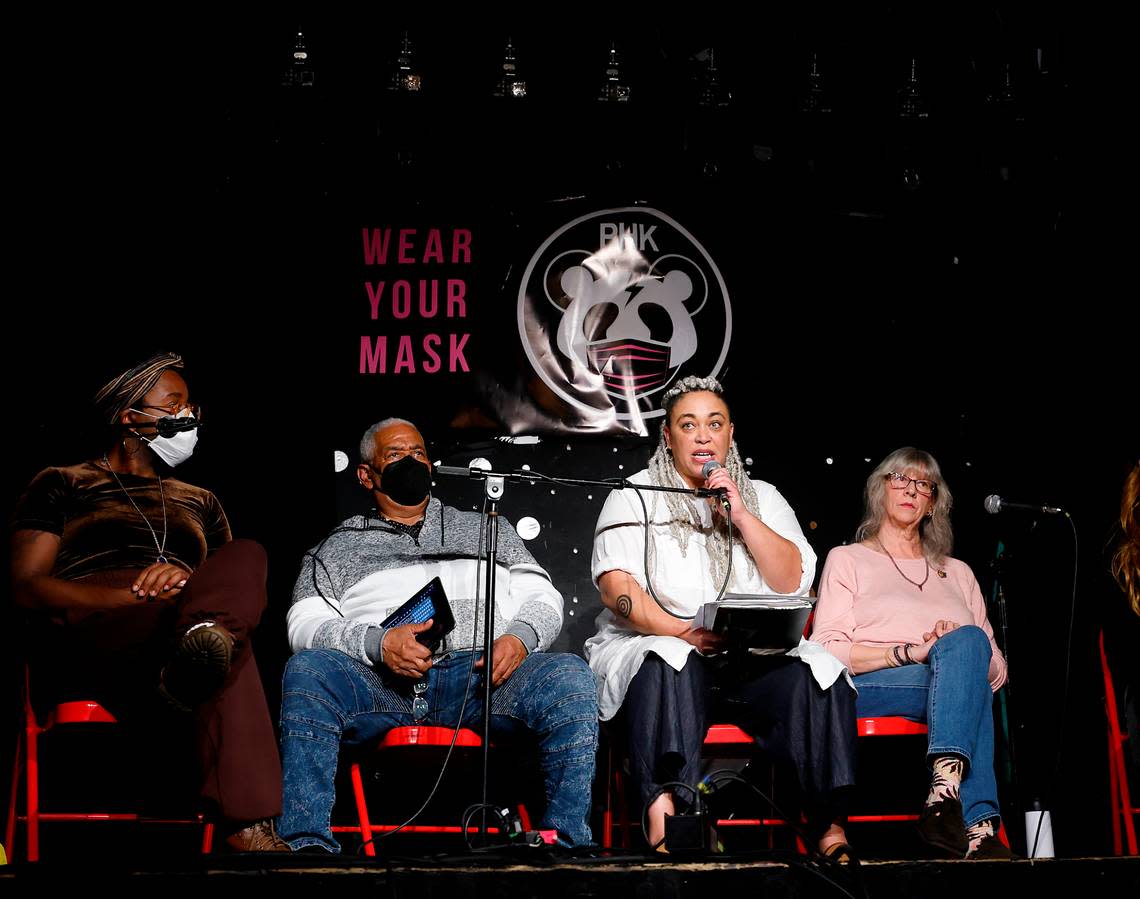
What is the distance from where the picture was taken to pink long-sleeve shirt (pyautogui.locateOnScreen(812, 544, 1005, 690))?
4.01 m

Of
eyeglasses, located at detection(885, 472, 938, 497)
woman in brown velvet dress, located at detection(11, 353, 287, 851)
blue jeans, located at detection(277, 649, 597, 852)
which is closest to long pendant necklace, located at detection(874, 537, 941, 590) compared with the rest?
eyeglasses, located at detection(885, 472, 938, 497)

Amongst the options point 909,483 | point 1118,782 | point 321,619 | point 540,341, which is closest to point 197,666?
point 321,619

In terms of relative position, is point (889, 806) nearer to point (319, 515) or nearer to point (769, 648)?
point (769, 648)

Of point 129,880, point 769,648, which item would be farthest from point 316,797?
point 769,648

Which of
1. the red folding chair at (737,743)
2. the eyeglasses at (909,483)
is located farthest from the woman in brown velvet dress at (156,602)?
the eyeglasses at (909,483)

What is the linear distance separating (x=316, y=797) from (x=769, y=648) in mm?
1302

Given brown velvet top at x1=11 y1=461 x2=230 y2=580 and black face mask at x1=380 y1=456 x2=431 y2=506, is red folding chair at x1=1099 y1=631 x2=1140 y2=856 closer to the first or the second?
black face mask at x1=380 y1=456 x2=431 y2=506

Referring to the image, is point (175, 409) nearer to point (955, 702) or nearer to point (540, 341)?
point (540, 341)

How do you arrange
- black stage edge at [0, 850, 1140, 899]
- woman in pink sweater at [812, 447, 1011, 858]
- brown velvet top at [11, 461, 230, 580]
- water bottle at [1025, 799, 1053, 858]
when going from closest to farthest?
black stage edge at [0, 850, 1140, 899]
woman in pink sweater at [812, 447, 1011, 858]
water bottle at [1025, 799, 1053, 858]
brown velvet top at [11, 461, 230, 580]

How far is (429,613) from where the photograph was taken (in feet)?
11.5

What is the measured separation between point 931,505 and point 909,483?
126 millimetres

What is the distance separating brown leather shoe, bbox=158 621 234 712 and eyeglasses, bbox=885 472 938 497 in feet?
7.87

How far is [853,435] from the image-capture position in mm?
4594

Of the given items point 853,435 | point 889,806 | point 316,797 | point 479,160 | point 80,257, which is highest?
point 479,160
